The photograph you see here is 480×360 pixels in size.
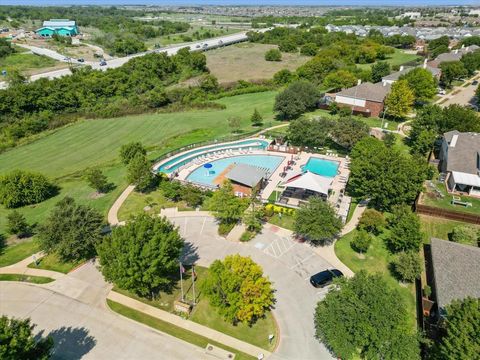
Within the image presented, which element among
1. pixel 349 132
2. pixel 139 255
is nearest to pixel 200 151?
pixel 349 132

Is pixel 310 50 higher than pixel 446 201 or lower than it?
lower

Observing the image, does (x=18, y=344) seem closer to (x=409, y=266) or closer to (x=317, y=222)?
(x=317, y=222)

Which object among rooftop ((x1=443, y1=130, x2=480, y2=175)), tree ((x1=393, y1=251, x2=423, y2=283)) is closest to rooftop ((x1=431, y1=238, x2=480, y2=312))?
tree ((x1=393, y1=251, x2=423, y2=283))

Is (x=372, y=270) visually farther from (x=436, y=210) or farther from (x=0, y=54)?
(x=0, y=54)

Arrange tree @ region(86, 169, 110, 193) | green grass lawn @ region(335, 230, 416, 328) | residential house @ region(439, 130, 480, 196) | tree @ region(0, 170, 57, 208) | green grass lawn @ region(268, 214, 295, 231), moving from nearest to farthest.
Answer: green grass lawn @ region(335, 230, 416, 328)
green grass lawn @ region(268, 214, 295, 231)
residential house @ region(439, 130, 480, 196)
tree @ region(0, 170, 57, 208)
tree @ region(86, 169, 110, 193)

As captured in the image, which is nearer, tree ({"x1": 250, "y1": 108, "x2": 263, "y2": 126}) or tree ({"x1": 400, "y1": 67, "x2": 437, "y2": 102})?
tree ({"x1": 250, "y1": 108, "x2": 263, "y2": 126})

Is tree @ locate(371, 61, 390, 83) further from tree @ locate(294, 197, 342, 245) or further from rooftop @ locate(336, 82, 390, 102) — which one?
tree @ locate(294, 197, 342, 245)

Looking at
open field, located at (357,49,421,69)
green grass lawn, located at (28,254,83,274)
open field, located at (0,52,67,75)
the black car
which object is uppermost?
the black car
